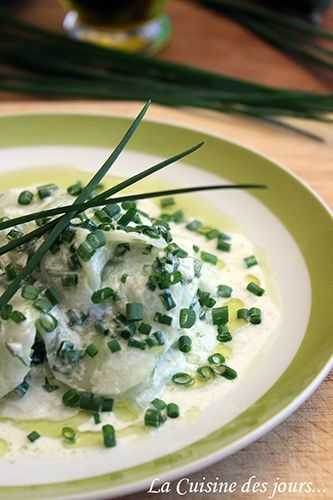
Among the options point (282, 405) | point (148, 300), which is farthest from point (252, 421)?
point (148, 300)

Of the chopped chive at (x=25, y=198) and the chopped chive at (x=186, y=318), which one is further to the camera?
the chopped chive at (x=25, y=198)

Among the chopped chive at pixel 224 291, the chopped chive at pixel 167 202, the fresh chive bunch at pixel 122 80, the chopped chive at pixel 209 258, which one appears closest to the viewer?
the chopped chive at pixel 224 291

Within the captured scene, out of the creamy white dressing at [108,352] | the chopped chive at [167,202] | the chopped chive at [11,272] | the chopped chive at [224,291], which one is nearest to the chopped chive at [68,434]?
the creamy white dressing at [108,352]

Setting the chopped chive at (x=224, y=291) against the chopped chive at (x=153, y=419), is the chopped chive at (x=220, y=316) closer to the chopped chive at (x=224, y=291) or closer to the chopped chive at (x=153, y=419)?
the chopped chive at (x=224, y=291)

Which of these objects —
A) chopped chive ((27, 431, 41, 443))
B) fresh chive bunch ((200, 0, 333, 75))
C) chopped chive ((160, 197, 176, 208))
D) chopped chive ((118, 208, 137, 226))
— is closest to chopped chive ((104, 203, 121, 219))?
chopped chive ((118, 208, 137, 226))

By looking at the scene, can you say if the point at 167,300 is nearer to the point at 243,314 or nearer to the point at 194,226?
the point at 243,314

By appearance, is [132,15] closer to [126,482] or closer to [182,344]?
[182,344]
